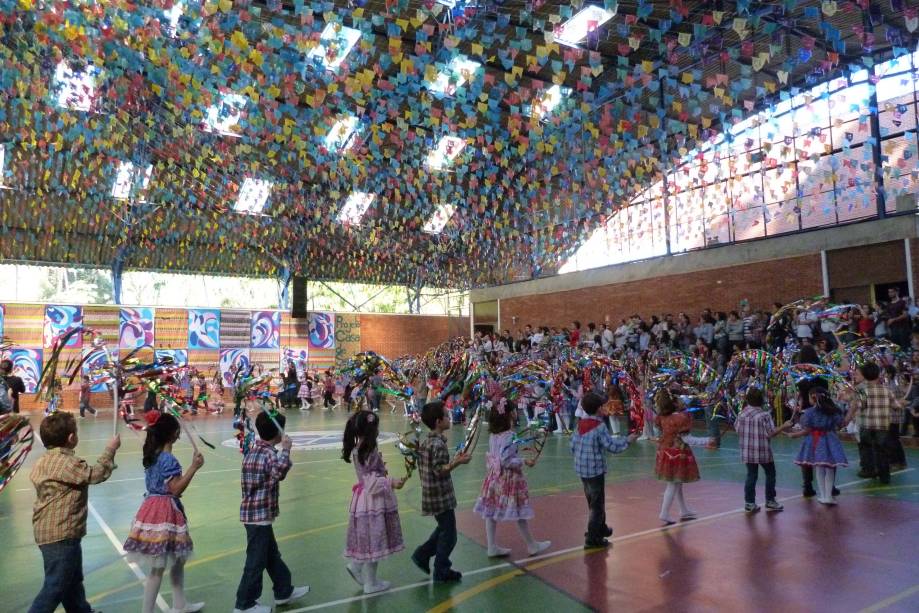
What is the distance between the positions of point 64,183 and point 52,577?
17799mm

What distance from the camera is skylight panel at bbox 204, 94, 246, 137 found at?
9.92m

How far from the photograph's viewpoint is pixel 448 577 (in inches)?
180

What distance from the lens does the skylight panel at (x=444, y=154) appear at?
16480 mm

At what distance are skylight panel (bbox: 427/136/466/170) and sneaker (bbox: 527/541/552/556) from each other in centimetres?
1223

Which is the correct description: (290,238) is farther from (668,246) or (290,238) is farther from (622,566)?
(622,566)

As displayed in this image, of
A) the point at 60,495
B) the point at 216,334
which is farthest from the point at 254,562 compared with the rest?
the point at 216,334

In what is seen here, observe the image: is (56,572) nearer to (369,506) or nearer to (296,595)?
(296,595)

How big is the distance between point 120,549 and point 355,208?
17889 mm

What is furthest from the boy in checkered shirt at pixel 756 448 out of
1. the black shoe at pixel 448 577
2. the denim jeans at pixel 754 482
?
the black shoe at pixel 448 577

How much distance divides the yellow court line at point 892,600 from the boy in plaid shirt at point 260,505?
3581 mm

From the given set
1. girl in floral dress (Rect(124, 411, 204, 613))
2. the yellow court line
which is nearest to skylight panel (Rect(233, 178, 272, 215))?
girl in floral dress (Rect(124, 411, 204, 613))

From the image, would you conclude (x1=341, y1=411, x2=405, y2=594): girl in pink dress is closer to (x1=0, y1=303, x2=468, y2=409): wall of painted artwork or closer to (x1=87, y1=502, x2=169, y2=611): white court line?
(x1=87, y1=502, x2=169, y2=611): white court line

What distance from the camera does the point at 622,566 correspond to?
482cm

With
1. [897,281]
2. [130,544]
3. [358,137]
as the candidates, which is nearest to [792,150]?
[897,281]
